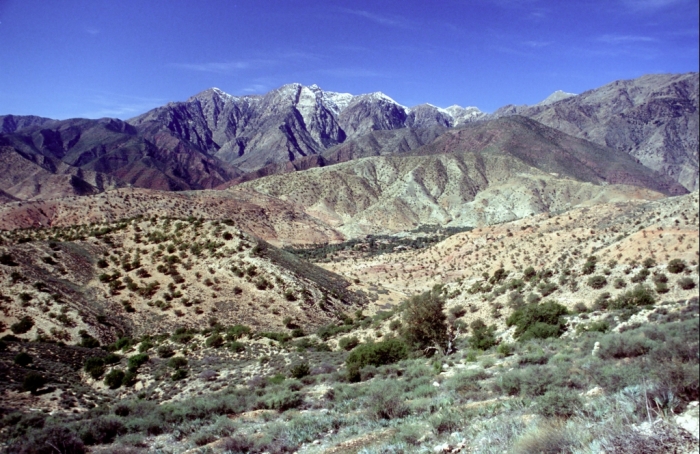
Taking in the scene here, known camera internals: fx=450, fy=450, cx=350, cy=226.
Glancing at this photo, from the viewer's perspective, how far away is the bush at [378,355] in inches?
729

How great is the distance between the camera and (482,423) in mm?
7703

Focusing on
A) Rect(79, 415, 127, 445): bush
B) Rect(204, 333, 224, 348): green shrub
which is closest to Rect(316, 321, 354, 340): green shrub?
Rect(204, 333, 224, 348): green shrub

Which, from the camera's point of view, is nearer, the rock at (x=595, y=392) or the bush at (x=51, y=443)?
the rock at (x=595, y=392)

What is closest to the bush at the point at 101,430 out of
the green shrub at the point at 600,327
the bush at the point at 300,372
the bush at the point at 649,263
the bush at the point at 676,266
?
the bush at the point at 300,372

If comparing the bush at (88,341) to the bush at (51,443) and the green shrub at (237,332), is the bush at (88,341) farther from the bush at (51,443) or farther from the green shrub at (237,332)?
the bush at (51,443)

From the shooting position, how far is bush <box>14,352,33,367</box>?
20531mm

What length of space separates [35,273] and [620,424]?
3582 cm

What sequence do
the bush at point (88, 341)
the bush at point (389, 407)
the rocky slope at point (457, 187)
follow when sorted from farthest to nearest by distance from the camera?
1. the rocky slope at point (457, 187)
2. the bush at point (88, 341)
3. the bush at point (389, 407)

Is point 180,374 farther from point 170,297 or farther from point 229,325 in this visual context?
point 170,297

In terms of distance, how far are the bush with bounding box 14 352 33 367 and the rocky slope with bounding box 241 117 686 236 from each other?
79953 millimetres

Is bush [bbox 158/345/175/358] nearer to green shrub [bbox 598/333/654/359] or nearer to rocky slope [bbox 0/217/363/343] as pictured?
rocky slope [bbox 0/217/363/343]

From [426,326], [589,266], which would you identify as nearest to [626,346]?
[426,326]

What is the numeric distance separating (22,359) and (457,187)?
113791 mm

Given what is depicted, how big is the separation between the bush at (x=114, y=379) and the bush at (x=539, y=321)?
1843 centimetres
